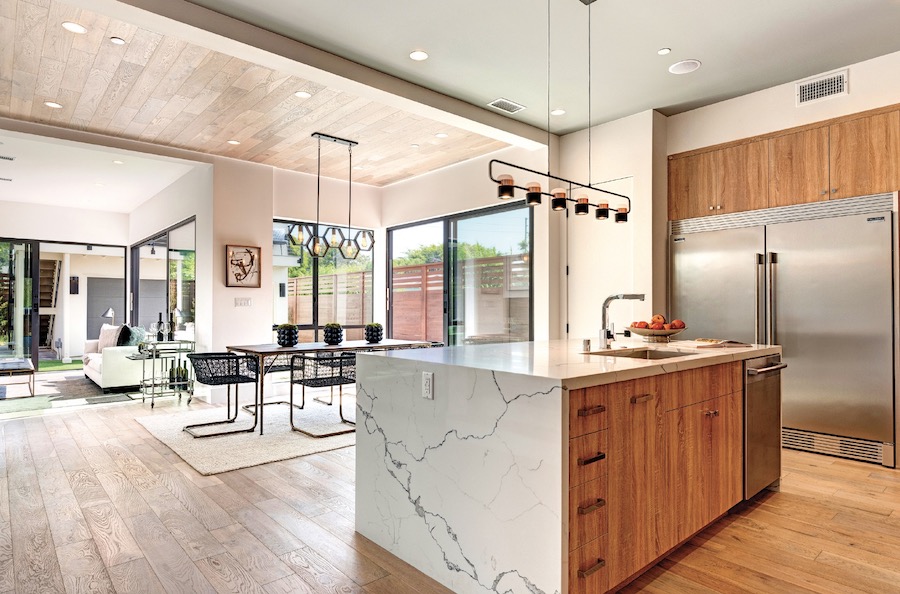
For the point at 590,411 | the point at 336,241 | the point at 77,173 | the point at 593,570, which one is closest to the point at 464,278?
the point at 336,241

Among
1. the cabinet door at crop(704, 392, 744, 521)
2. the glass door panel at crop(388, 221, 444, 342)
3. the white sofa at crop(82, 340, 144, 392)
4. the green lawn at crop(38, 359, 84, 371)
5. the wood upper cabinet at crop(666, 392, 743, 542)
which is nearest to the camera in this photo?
the wood upper cabinet at crop(666, 392, 743, 542)

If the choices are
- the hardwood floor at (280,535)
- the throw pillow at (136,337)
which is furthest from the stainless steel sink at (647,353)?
the throw pillow at (136,337)

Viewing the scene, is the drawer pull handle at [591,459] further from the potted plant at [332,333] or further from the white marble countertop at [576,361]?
the potted plant at [332,333]

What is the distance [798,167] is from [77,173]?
812 centimetres

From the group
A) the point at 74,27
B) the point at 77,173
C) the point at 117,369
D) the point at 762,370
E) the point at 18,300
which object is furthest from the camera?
the point at 18,300

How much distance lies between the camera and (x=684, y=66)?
403cm

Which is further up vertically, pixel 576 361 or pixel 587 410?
pixel 576 361

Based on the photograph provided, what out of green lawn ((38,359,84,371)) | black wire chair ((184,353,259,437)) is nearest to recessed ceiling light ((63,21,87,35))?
black wire chair ((184,353,259,437))

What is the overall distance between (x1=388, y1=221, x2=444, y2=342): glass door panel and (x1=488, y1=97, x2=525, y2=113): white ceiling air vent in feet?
7.80

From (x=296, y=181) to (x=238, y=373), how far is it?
3153 mm

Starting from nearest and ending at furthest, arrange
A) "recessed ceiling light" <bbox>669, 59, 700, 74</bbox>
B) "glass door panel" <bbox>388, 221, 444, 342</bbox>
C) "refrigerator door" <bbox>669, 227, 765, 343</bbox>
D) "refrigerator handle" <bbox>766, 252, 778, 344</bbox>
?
"recessed ceiling light" <bbox>669, 59, 700, 74</bbox> → "refrigerator handle" <bbox>766, 252, 778, 344</bbox> → "refrigerator door" <bbox>669, 227, 765, 343</bbox> → "glass door panel" <bbox>388, 221, 444, 342</bbox>

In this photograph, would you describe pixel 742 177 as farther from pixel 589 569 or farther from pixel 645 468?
pixel 589 569

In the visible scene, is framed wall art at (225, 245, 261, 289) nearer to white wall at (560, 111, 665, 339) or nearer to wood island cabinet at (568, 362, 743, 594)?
white wall at (560, 111, 665, 339)

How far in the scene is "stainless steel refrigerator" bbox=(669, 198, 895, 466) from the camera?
3.82 metres
